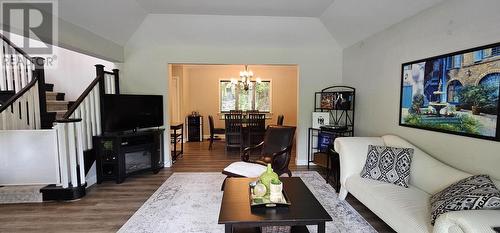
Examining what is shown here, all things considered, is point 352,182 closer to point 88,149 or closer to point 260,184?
point 260,184

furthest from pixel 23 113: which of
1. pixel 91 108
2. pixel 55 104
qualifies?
pixel 55 104

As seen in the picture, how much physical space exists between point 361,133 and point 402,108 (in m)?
1.14

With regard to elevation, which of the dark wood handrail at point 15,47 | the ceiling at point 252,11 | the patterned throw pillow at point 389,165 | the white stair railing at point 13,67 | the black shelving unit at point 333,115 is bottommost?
the patterned throw pillow at point 389,165

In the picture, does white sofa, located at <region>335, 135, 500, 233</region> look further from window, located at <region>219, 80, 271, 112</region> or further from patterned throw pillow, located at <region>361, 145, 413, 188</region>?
window, located at <region>219, 80, 271, 112</region>

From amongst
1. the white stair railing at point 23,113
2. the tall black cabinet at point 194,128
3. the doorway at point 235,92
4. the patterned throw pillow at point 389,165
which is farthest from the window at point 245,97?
the patterned throw pillow at point 389,165

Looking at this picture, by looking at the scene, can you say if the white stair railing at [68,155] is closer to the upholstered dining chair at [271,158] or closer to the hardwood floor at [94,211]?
the hardwood floor at [94,211]

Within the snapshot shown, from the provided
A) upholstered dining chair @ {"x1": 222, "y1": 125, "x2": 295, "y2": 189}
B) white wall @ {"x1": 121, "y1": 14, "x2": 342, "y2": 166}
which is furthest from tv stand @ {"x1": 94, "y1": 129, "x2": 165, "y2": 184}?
upholstered dining chair @ {"x1": 222, "y1": 125, "x2": 295, "y2": 189}

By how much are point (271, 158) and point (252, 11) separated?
2.42 meters

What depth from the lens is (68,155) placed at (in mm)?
3277

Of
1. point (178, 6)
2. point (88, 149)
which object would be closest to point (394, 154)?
point (178, 6)

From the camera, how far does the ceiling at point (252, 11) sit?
301 centimetres

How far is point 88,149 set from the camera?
380 cm

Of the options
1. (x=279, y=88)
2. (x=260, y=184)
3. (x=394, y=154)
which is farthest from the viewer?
(x=279, y=88)

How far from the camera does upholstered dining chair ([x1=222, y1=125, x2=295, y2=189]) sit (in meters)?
3.27
